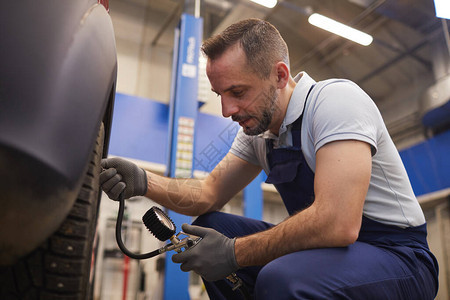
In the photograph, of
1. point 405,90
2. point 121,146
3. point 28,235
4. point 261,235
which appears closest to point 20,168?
point 28,235

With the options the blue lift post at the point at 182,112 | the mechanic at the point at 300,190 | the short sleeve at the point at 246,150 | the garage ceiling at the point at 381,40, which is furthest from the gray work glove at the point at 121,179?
the garage ceiling at the point at 381,40

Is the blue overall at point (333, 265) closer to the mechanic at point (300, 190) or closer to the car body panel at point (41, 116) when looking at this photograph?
the mechanic at point (300, 190)

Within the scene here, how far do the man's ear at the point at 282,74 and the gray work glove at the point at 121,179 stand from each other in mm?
460

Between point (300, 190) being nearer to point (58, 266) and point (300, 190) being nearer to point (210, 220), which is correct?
point (210, 220)

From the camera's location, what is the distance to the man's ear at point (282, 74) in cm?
107

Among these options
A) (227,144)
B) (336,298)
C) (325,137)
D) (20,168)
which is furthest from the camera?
(227,144)

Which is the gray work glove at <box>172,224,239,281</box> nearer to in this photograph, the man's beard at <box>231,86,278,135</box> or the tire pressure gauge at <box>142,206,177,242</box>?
the tire pressure gauge at <box>142,206,177,242</box>

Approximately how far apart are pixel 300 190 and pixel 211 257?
33 cm

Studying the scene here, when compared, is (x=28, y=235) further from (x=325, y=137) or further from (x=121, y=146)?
(x=121, y=146)

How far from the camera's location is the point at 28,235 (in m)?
0.42

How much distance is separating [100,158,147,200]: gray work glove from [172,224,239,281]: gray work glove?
0.74 feet

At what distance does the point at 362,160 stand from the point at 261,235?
0.88 feet

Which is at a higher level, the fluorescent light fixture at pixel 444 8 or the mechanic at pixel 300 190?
the fluorescent light fixture at pixel 444 8

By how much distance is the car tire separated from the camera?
1.54 feet
